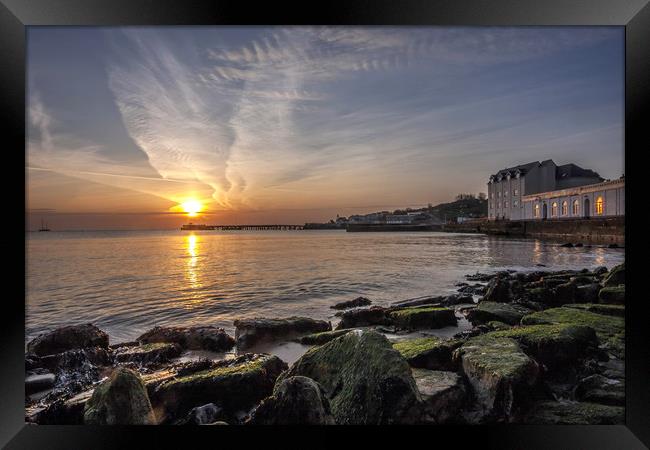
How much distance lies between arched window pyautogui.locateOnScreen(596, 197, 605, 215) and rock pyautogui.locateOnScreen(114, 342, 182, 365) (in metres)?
13.0

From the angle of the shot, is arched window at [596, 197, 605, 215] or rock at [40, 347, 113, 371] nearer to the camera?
rock at [40, 347, 113, 371]

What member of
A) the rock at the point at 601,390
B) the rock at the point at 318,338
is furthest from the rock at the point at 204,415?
the rock at the point at 601,390

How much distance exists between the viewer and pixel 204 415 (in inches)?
80.7

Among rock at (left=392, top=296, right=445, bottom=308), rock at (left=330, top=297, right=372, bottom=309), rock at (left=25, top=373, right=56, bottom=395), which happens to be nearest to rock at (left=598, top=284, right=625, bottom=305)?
rock at (left=392, top=296, right=445, bottom=308)

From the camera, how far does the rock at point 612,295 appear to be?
346 centimetres

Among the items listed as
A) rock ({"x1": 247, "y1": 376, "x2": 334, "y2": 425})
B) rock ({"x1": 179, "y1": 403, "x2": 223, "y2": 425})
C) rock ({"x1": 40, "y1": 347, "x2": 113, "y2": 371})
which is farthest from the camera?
rock ({"x1": 40, "y1": 347, "x2": 113, "y2": 371})

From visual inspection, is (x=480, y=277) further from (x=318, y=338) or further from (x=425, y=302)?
(x=318, y=338)

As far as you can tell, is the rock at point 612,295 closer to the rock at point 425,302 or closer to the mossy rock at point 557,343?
the mossy rock at point 557,343

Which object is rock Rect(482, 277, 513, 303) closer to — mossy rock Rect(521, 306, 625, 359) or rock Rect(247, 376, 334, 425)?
mossy rock Rect(521, 306, 625, 359)

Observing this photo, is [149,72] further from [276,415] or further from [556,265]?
[556,265]

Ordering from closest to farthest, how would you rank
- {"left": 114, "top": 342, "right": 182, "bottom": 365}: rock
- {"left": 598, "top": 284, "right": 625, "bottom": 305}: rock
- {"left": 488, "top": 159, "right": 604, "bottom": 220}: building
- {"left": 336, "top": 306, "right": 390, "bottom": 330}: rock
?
{"left": 114, "top": 342, "right": 182, "bottom": 365}: rock, {"left": 598, "top": 284, "right": 625, "bottom": 305}: rock, {"left": 336, "top": 306, "right": 390, "bottom": 330}: rock, {"left": 488, "top": 159, "right": 604, "bottom": 220}: building

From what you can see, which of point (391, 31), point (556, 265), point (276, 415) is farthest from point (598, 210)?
point (276, 415)

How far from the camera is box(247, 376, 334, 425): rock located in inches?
70.2

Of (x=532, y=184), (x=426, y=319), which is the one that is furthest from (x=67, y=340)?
(x=532, y=184)
